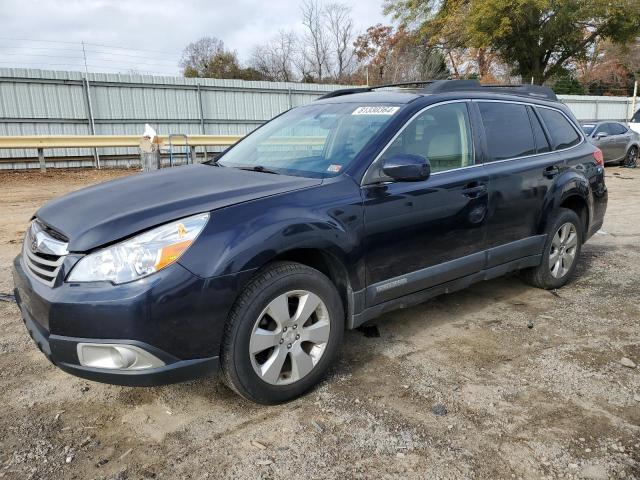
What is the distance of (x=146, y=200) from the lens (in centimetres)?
274

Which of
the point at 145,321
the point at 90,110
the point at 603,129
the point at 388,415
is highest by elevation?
the point at 90,110

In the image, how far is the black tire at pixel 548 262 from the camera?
446 cm

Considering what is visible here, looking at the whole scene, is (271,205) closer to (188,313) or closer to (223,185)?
(223,185)

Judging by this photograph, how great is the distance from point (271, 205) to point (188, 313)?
0.71m

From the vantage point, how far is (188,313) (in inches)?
94.2

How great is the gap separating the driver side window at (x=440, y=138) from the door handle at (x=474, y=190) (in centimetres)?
16

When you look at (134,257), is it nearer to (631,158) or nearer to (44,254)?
(44,254)

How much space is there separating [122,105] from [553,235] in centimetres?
1452

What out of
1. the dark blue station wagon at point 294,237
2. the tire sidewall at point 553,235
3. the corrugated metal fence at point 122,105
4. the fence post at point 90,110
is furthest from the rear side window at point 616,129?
the fence post at point 90,110

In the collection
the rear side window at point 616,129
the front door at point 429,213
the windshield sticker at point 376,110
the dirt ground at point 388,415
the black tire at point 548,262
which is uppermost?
the windshield sticker at point 376,110

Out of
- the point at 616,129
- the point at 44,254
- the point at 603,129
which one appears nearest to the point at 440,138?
the point at 44,254

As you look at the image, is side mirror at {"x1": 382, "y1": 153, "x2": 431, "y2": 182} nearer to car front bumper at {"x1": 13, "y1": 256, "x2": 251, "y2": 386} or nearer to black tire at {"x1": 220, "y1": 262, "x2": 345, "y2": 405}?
black tire at {"x1": 220, "y1": 262, "x2": 345, "y2": 405}

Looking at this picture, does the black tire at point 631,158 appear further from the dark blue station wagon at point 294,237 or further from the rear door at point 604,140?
the dark blue station wagon at point 294,237

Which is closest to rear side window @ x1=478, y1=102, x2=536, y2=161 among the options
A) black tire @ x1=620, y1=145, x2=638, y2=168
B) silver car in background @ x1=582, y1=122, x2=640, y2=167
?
silver car in background @ x1=582, y1=122, x2=640, y2=167
